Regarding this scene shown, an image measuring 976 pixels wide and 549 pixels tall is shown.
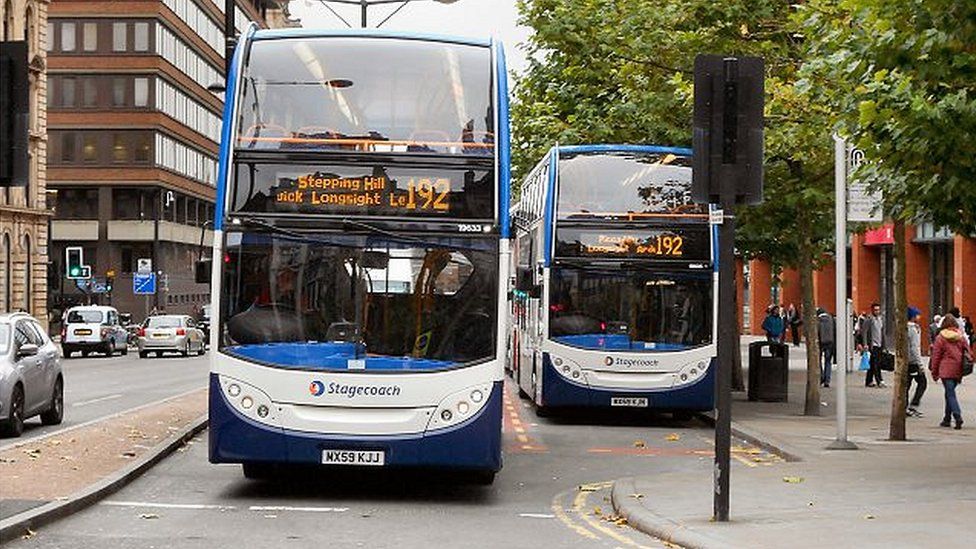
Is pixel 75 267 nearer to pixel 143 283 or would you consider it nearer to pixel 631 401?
pixel 143 283

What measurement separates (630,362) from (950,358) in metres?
4.77

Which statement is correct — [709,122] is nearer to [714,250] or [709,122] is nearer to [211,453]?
[211,453]

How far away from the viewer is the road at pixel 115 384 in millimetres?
24781

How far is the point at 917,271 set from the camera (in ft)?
→ 178

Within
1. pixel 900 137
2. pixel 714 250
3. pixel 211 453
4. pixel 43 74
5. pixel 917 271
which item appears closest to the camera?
pixel 211 453

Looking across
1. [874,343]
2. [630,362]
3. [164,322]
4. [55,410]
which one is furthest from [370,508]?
[164,322]

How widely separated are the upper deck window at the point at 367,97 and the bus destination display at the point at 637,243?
9.35m

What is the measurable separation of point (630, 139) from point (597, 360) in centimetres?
756

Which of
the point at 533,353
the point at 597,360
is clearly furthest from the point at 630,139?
the point at 597,360

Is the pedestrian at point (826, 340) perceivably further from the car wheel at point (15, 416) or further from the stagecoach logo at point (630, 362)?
the car wheel at point (15, 416)

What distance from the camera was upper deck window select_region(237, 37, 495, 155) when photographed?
14.3m

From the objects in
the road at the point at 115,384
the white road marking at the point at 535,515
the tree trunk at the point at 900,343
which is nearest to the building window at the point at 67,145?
the road at the point at 115,384

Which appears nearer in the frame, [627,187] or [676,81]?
[627,187]

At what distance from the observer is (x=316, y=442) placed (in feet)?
45.9
